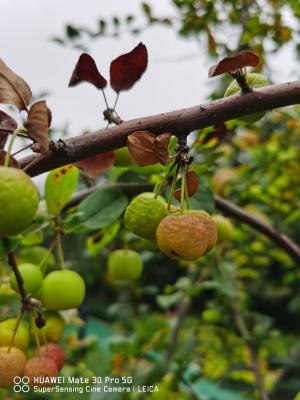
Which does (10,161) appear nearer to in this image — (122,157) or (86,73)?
(86,73)

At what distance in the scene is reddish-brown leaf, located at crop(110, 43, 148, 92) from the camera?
27.0 inches

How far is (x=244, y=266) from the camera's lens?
337 centimetres

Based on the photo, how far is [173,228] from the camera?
591mm

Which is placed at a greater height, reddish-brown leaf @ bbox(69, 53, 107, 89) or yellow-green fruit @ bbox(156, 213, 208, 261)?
reddish-brown leaf @ bbox(69, 53, 107, 89)

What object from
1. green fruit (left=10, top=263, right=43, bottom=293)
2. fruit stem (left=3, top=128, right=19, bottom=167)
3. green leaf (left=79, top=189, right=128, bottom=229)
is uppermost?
fruit stem (left=3, top=128, right=19, bottom=167)

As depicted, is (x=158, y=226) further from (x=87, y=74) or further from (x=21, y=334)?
(x=21, y=334)

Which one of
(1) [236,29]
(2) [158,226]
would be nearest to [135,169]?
(2) [158,226]

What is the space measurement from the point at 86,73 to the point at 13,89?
134 mm

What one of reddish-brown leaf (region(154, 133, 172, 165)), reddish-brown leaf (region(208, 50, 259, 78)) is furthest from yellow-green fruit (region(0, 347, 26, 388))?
reddish-brown leaf (region(208, 50, 259, 78))

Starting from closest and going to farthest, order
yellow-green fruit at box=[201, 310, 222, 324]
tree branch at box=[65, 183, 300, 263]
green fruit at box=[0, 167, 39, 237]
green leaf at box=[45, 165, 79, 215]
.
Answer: green fruit at box=[0, 167, 39, 237]
green leaf at box=[45, 165, 79, 215]
tree branch at box=[65, 183, 300, 263]
yellow-green fruit at box=[201, 310, 222, 324]

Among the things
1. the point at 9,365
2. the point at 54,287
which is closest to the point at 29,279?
the point at 54,287

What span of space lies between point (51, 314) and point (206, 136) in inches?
21.1

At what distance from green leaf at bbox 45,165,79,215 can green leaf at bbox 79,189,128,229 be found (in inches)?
1.9

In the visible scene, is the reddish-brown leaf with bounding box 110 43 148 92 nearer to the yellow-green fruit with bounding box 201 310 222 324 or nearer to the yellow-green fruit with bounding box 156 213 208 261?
the yellow-green fruit with bounding box 156 213 208 261
